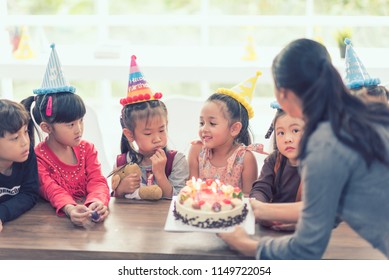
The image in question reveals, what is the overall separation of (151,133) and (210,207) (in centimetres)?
61

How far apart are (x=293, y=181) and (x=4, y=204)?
994 mm

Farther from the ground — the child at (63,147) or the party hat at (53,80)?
the party hat at (53,80)

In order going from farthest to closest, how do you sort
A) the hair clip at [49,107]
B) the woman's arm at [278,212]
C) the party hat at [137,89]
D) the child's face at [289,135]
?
the party hat at [137,89] < the hair clip at [49,107] < the child's face at [289,135] < the woman's arm at [278,212]

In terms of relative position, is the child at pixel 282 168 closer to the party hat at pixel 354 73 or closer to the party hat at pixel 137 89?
the party hat at pixel 354 73

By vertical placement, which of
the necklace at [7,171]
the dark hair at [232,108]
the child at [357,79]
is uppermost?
the child at [357,79]

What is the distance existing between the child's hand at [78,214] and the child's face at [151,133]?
0.43 meters

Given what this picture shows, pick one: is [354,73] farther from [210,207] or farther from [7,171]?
[7,171]

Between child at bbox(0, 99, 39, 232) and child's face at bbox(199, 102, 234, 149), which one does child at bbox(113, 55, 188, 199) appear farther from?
child at bbox(0, 99, 39, 232)

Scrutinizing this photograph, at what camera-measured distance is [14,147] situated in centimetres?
178

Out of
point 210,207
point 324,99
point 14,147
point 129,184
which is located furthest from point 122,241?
point 324,99

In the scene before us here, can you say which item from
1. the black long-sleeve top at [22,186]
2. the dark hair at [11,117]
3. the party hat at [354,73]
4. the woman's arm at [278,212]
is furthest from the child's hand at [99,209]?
the party hat at [354,73]

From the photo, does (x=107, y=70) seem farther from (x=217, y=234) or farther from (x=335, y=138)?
(x=335, y=138)

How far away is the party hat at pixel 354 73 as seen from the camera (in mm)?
2078

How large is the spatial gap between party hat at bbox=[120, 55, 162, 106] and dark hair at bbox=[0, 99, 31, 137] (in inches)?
17.6
